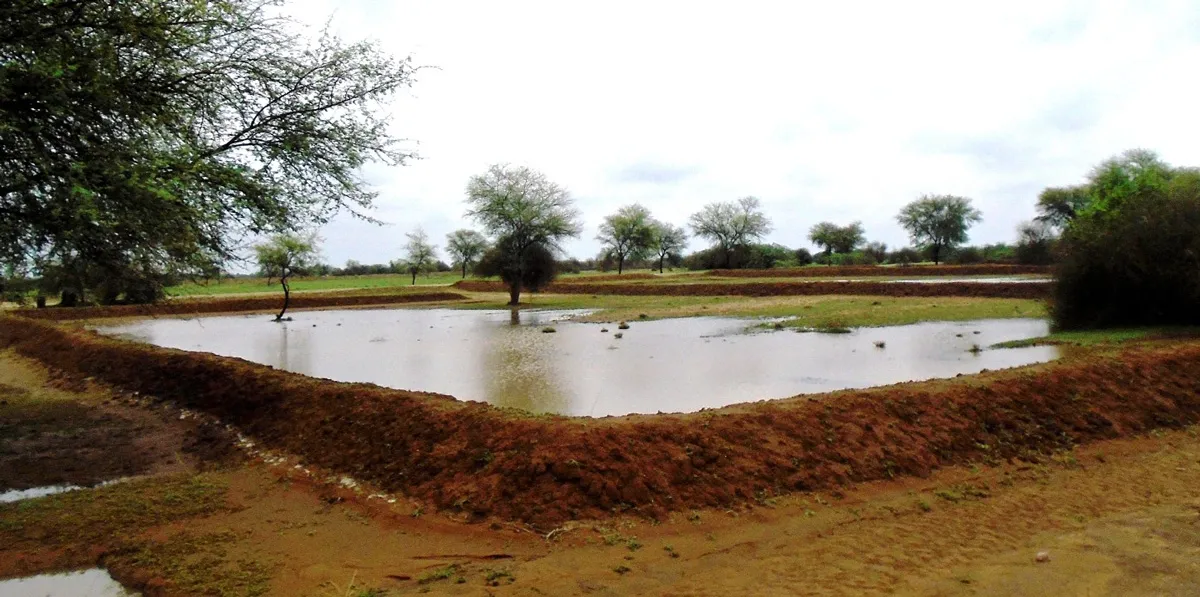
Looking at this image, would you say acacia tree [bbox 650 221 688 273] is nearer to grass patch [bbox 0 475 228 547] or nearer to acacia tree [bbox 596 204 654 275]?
acacia tree [bbox 596 204 654 275]

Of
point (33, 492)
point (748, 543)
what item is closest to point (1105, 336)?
point (748, 543)

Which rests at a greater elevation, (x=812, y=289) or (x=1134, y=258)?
(x=1134, y=258)

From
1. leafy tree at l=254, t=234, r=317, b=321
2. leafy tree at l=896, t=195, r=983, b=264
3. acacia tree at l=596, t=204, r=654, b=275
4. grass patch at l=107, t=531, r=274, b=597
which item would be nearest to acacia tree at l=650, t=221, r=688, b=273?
acacia tree at l=596, t=204, r=654, b=275

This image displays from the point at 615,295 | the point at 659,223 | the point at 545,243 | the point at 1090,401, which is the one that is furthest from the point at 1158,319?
the point at 659,223

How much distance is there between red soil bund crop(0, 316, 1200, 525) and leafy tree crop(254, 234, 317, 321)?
25.8 meters

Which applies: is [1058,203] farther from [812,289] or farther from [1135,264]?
[1135,264]

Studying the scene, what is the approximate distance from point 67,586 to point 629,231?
Result: 272 feet

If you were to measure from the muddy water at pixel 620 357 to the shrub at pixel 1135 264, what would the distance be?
5.72 feet

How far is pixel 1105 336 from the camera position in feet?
51.4

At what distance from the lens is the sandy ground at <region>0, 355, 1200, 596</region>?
15.7 ft

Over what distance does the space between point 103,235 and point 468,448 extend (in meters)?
4.74

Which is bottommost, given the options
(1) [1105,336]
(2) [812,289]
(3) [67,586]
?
(3) [67,586]

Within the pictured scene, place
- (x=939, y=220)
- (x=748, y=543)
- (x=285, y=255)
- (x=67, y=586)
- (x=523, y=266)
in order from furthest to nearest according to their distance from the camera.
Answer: (x=939, y=220)
(x=523, y=266)
(x=285, y=255)
(x=748, y=543)
(x=67, y=586)

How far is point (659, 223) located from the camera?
96.9 meters
